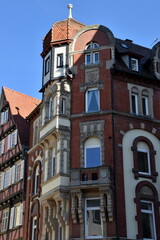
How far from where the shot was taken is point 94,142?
1069 inches

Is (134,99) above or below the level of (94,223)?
above

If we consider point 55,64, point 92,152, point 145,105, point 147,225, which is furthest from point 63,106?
point 147,225

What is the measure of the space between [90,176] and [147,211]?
14.1 feet

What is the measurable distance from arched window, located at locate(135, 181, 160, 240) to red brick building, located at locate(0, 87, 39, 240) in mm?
10809

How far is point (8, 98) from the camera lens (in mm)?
40375

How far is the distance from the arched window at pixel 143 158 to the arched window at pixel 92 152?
92.5 inches

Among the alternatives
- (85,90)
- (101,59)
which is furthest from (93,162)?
(101,59)

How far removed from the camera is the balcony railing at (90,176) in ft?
81.7

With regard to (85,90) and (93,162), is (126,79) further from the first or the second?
(93,162)

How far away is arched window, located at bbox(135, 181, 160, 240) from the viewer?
24828 millimetres

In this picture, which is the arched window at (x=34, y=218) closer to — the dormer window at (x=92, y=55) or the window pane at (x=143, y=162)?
the window pane at (x=143, y=162)

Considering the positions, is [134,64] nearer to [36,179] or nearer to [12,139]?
[36,179]

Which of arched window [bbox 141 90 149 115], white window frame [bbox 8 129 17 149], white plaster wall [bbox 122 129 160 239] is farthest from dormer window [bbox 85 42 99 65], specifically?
white window frame [bbox 8 129 17 149]

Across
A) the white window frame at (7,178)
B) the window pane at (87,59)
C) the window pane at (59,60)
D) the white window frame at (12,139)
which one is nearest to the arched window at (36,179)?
the white window frame at (7,178)
